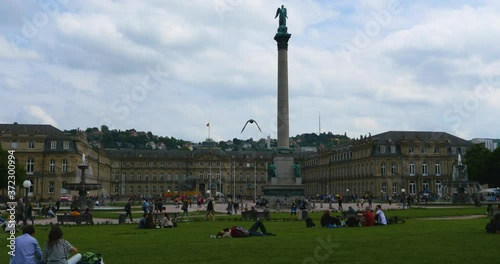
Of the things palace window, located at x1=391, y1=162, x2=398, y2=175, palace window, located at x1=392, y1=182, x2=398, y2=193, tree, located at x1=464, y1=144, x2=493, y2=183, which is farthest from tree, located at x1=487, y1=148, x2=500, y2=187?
palace window, located at x1=391, y1=162, x2=398, y2=175

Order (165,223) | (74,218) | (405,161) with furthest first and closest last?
(405,161), (74,218), (165,223)

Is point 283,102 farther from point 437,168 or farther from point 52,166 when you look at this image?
point 437,168

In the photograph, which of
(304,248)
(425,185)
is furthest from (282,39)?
(425,185)

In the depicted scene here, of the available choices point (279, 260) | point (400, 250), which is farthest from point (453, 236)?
point (279, 260)

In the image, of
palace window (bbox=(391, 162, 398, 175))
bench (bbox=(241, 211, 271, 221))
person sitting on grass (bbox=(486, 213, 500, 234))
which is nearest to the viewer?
person sitting on grass (bbox=(486, 213, 500, 234))

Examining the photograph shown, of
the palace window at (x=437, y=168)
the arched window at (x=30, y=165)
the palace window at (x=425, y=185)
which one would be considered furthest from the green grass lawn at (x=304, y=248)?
the palace window at (x=437, y=168)

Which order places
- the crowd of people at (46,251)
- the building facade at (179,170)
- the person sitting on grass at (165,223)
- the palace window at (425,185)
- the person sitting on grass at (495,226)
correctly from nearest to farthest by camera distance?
the crowd of people at (46,251) < the person sitting on grass at (495,226) < the person sitting on grass at (165,223) < the palace window at (425,185) < the building facade at (179,170)

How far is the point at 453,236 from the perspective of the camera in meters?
23.6

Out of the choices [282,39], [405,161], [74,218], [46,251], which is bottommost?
[74,218]

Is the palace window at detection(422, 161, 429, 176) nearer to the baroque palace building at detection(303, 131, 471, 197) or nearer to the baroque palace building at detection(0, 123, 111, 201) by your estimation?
the baroque palace building at detection(303, 131, 471, 197)

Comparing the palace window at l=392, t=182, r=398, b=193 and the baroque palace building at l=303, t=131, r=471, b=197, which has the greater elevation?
the baroque palace building at l=303, t=131, r=471, b=197

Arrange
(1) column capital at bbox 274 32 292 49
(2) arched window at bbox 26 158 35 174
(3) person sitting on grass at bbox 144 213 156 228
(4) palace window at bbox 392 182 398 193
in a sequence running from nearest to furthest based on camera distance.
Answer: (3) person sitting on grass at bbox 144 213 156 228, (1) column capital at bbox 274 32 292 49, (2) arched window at bbox 26 158 35 174, (4) palace window at bbox 392 182 398 193

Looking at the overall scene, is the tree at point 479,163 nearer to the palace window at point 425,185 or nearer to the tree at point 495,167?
the tree at point 495,167

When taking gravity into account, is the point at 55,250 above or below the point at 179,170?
below
